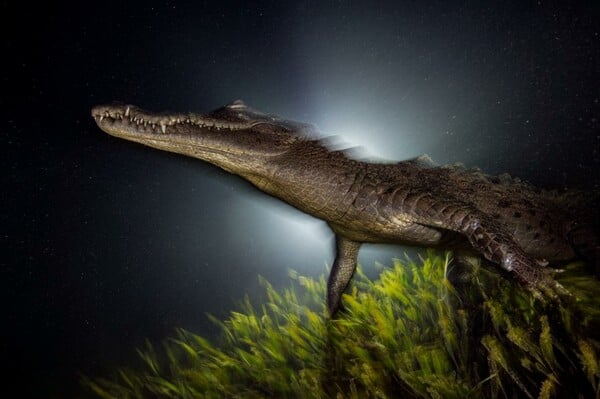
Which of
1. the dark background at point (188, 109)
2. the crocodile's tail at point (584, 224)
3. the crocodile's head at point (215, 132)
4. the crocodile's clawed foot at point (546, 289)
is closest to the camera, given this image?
the crocodile's clawed foot at point (546, 289)

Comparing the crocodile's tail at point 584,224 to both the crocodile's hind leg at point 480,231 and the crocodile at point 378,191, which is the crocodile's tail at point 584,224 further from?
the crocodile's hind leg at point 480,231

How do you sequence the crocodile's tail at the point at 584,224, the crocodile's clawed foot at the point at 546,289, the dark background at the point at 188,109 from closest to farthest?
1. the crocodile's clawed foot at the point at 546,289
2. the crocodile's tail at the point at 584,224
3. the dark background at the point at 188,109

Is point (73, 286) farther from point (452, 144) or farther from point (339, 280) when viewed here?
point (452, 144)

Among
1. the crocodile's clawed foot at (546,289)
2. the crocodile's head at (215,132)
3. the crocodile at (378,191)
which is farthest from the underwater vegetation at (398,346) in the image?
the crocodile's head at (215,132)

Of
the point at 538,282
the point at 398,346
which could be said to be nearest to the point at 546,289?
the point at 538,282

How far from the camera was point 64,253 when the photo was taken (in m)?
2.22

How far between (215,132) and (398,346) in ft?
4.29

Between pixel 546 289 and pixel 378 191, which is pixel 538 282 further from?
pixel 378 191

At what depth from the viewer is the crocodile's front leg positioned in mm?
2232

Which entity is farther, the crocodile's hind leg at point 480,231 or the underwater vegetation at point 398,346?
the crocodile's hind leg at point 480,231

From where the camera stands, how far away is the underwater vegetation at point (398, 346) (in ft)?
3.88

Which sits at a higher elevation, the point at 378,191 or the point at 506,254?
the point at 378,191

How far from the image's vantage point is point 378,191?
180cm

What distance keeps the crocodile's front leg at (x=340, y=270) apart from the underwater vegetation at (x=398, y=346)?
81mm
